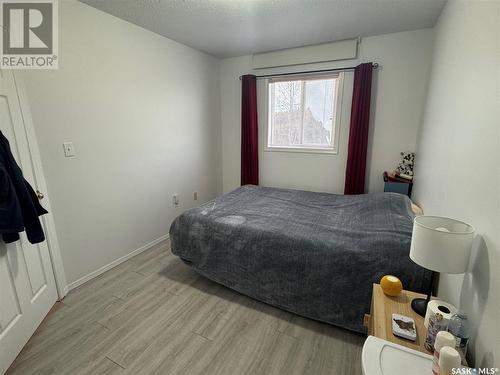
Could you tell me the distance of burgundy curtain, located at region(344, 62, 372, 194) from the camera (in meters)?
2.91

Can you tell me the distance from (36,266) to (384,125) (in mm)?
3725

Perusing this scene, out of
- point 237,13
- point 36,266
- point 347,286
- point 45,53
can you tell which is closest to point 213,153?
point 237,13

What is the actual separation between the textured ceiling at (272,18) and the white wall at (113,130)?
0.27 metres

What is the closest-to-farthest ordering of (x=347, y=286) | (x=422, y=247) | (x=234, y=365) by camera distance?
(x=422, y=247) < (x=234, y=365) < (x=347, y=286)

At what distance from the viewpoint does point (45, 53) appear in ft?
6.18

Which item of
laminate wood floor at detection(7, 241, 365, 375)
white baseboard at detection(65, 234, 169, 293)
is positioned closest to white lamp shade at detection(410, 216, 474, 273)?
laminate wood floor at detection(7, 241, 365, 375)

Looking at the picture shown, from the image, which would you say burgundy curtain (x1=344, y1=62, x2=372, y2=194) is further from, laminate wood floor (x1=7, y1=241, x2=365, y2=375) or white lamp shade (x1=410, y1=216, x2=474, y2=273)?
white lamp shade (x1=410, y1=216, x2=474, y2=273)

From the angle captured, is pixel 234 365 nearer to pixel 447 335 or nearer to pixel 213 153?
pixel 447 335

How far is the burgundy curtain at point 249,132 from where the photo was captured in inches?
141

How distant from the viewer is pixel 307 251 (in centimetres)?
178

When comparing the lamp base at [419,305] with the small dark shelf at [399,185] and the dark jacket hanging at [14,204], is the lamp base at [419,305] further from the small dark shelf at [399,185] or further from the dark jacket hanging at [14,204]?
the dark jacket hanging at [14,204]

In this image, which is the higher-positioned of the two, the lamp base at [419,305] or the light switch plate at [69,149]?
the light switch plate at [69,149]

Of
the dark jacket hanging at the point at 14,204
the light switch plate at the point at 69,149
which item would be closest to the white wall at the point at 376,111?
the light switch plate at the point at 69,149

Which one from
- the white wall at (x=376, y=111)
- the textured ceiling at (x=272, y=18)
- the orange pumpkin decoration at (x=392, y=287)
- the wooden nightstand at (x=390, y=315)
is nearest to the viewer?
the wooden nightstand at (x=390, y=315)
